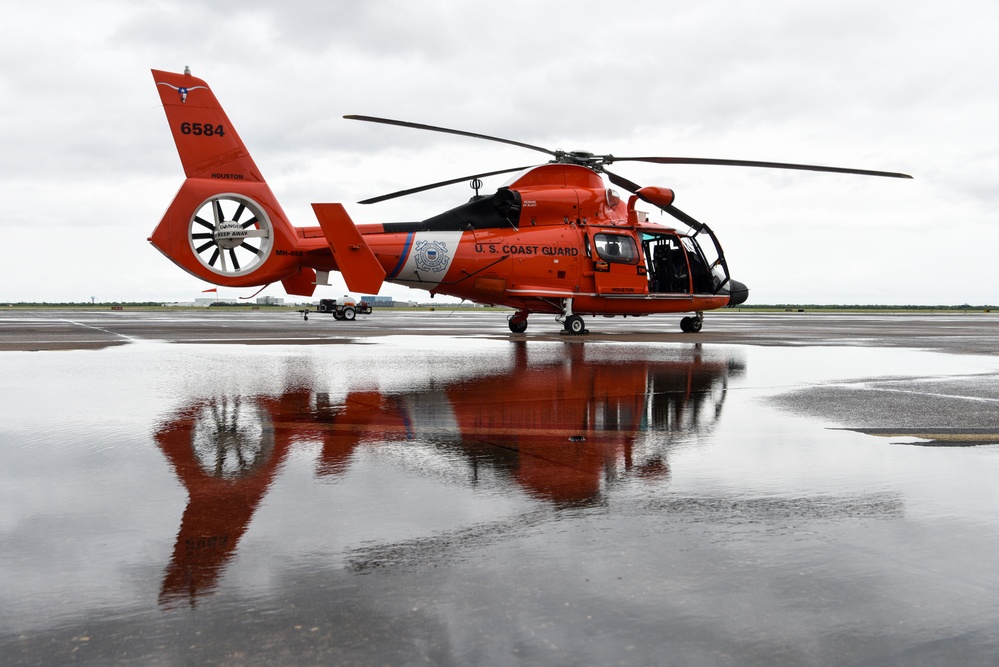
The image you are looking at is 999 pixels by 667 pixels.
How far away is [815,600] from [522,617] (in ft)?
3.48

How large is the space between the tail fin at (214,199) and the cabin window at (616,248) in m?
8.45

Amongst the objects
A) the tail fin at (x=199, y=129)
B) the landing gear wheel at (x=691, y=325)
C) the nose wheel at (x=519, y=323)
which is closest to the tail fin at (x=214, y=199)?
the tail fin at (x=199, y=129)

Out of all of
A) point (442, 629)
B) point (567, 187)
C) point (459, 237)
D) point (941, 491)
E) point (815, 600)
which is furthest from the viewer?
point (567, 187)

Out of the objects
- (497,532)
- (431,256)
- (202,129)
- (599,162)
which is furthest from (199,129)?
(497,532)

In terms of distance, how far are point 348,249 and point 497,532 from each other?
1417cm

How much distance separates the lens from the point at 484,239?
63.7 feet

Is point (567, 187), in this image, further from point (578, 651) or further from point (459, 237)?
point (578, 651)

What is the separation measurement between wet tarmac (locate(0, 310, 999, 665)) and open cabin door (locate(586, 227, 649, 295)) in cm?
1343

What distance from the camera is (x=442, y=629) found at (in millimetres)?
2373

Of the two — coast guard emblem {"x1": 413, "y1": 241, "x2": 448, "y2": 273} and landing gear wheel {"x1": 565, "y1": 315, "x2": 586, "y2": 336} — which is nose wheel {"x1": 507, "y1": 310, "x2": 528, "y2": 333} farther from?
coast guard emblem {"x1": 413, "y1": 241, "x2": 448, "y2": 273}

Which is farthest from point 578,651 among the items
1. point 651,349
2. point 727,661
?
point 651,349

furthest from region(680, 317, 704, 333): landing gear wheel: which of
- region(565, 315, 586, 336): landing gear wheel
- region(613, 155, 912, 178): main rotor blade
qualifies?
region(613, 155, 912, 178): main rotor blade

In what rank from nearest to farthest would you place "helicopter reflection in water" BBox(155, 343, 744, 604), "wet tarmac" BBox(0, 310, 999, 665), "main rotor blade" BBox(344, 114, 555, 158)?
"wet tarmac" BBox(0, 310, 999, 665)
"helicopter reflection in water" BBox(155, 343, 744, 604)
"main rotor blade" BBox(344, 114, 555, 158)

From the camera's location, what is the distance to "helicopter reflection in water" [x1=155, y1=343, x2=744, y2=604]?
369 cm
